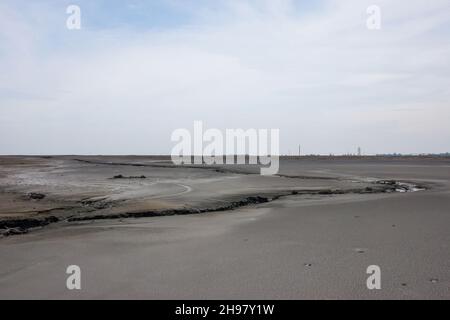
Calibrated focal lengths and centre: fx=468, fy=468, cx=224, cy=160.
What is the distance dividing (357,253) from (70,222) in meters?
6.76

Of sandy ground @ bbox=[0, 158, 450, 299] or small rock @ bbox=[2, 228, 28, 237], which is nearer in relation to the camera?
sandy ground @ bbox=[0, 158, 450, 299]

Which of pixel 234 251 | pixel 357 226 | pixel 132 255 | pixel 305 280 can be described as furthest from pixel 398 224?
pixel 132 255

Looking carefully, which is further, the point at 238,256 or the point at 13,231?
the point at 13,231

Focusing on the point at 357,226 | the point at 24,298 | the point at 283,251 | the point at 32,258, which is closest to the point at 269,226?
the point at 357,226

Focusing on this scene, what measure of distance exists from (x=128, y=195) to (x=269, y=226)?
803cm

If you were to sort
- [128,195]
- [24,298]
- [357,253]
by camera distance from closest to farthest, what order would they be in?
[24,298] < [357,253] < [128,195]

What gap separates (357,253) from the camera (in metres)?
7.13

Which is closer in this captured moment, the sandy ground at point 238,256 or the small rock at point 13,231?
the sandy ground at point 238,256

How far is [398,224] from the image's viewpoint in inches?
385

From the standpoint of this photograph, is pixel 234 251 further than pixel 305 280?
Yes

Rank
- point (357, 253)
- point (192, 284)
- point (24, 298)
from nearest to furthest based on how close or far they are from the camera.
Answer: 1. point (24, 298)
2. point (192, 284)
3. point (357, 253)

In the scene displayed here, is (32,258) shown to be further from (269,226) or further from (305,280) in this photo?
(269,226)
